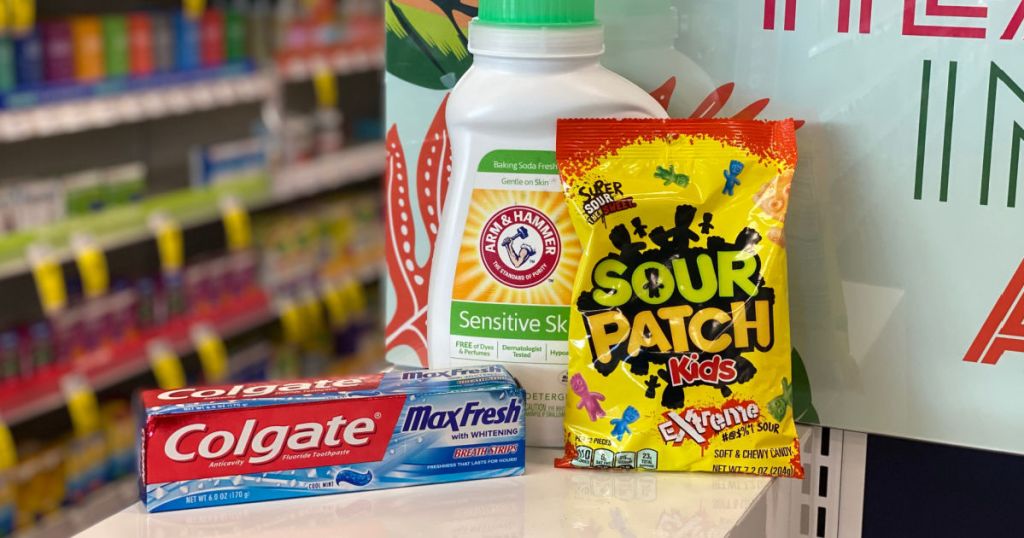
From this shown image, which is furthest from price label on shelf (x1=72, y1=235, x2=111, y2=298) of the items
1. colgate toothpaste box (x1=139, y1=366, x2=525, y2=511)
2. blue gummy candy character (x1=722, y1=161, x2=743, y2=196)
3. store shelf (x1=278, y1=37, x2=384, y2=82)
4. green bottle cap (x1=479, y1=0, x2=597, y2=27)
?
blue gummy candy character (x1=722, y1=161, x2=743, y2=196)

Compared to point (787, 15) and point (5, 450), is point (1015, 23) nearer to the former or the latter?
point (787, 15)

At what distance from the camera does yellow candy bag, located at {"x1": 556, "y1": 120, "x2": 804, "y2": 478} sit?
3.29 feet

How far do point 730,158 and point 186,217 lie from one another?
2.65 metres

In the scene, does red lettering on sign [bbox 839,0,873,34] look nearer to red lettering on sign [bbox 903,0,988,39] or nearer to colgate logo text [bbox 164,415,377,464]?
red lettering on sign [bbox 903,0,988,39]

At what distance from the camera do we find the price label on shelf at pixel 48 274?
2.90 m

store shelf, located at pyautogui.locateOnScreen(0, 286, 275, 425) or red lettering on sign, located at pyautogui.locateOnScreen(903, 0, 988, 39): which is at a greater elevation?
red lettering on sign, located at pyautogui.locateOnScreen(903, 0, 988, 39)

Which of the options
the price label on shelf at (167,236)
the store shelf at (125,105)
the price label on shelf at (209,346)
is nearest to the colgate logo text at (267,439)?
the store shelf at (125,105)

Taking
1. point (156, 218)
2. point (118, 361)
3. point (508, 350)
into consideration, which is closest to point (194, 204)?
point (156, 218)

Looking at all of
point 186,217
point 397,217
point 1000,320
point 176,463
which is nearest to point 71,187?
point 186,217

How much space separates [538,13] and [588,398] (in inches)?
13.1

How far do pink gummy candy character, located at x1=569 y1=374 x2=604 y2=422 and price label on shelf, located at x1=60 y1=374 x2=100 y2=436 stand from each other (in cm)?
239

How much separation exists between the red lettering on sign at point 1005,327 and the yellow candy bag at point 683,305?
0.60 ft

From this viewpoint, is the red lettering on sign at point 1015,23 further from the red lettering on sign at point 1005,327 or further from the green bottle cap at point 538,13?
the green bottle cap at point 538,13

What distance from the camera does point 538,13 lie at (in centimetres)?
100
